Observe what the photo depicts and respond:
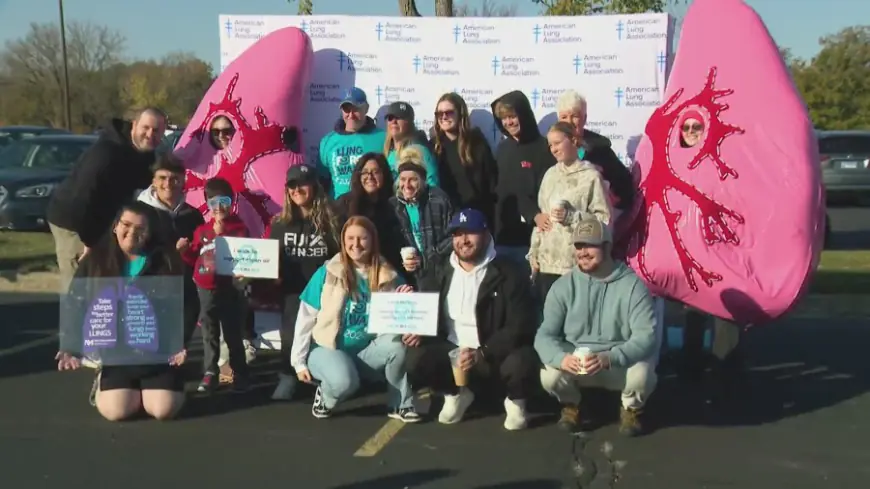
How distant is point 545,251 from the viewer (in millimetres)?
6199

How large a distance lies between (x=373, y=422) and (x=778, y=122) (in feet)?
10.3

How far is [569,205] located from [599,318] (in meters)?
0.76

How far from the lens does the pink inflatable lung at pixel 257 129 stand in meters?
7.38

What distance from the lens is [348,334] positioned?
239 inches

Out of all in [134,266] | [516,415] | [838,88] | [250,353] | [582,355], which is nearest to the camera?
[582,355]

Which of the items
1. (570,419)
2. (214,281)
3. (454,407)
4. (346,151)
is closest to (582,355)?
(570,419)

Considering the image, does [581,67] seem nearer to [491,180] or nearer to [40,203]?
[491,180]

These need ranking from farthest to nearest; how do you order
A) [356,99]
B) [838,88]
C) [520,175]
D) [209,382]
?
[838,88]
[356,99]
[520,175]
[209,382]

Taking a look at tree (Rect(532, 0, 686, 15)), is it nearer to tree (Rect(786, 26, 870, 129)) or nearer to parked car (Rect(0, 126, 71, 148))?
parked car (Rect(0, 126, 71, 148))

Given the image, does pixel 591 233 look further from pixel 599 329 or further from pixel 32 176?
pixel 32 176

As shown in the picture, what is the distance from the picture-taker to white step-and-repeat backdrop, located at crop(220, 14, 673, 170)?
748cm

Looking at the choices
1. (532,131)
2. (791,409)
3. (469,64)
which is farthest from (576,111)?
(791,409)

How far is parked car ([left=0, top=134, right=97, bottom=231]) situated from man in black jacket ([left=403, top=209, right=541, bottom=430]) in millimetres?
10070

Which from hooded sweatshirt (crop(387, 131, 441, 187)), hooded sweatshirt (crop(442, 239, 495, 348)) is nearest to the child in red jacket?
hooded sweatshirt (crop(387, 131, 441, 187))
